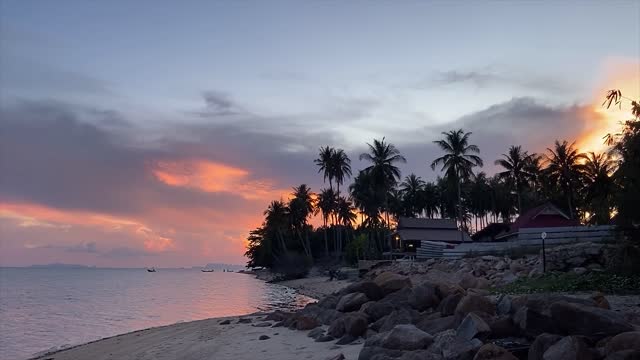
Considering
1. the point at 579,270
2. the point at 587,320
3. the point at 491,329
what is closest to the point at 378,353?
the point at 491,329

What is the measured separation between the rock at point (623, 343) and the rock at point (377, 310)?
7.60 meters

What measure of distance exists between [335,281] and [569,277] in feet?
136

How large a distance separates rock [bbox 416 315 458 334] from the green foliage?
26.0 ft

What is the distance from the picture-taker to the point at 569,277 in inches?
856

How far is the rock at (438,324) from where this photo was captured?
12.9m

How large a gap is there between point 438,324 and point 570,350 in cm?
443

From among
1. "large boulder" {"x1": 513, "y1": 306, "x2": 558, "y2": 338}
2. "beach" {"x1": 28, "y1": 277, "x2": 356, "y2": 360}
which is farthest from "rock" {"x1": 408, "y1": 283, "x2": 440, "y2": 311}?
"large boulder" {"x1": 513, "y1": 306, "x2": 558, "y2": 338}

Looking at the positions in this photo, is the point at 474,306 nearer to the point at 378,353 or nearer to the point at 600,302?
the point at 600,302

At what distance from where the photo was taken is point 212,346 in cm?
1838

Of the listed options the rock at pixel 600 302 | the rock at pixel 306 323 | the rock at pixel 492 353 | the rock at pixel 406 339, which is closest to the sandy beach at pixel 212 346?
the rock at pixel 306 323

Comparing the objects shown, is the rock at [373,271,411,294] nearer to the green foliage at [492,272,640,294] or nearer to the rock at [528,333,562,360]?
the green foliage at [492,272,640,294]

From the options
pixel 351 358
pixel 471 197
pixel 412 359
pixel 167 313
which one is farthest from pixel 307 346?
pixel 471 197

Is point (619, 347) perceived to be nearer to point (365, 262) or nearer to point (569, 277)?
point (569, 277)

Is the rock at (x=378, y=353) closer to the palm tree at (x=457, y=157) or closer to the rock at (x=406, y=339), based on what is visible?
the rock at (x=406, y=339)
